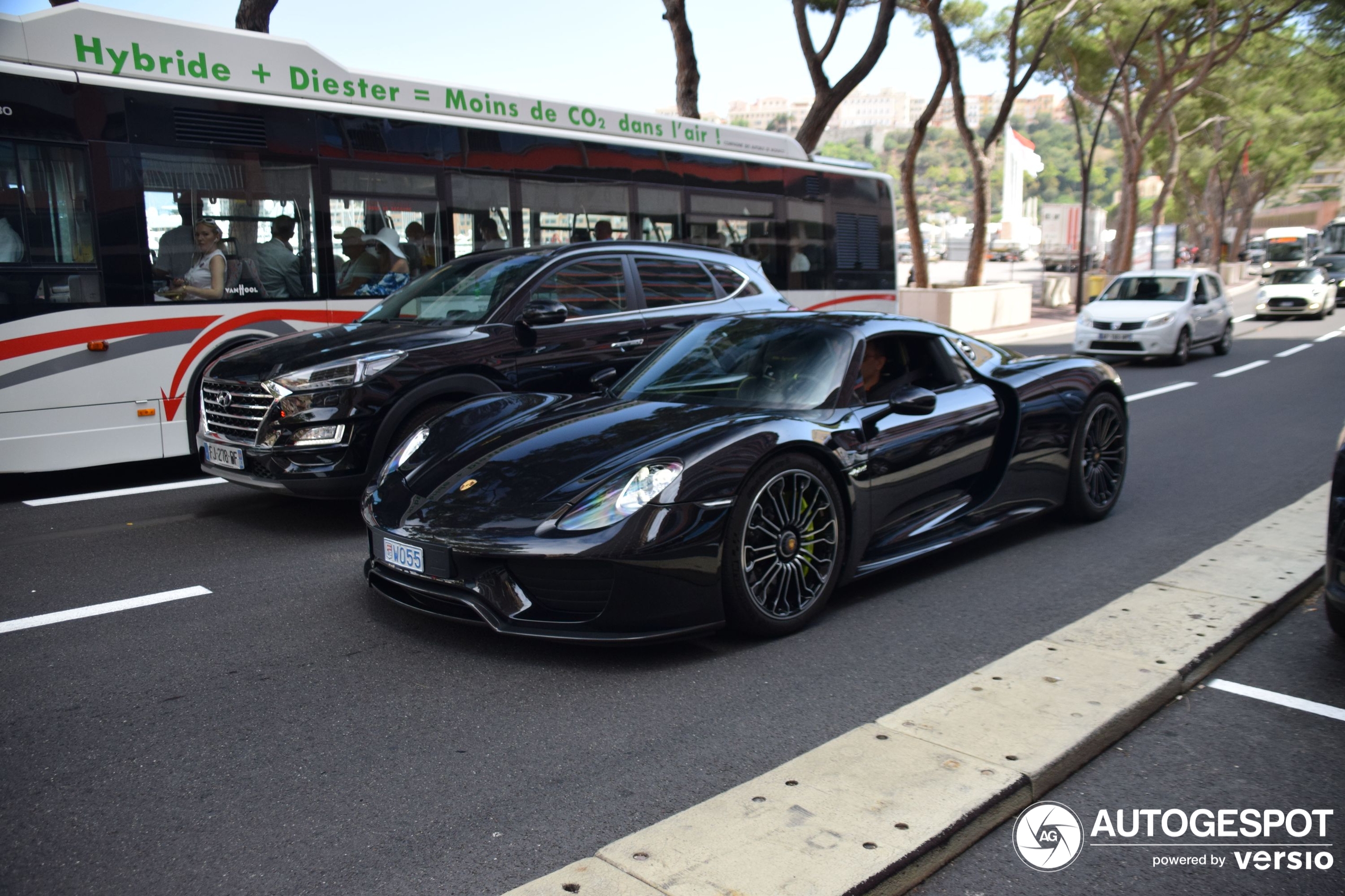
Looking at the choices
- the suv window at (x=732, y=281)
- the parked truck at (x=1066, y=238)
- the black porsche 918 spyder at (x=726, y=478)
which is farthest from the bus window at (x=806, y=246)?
the parked truck at (x=1066, y=238)

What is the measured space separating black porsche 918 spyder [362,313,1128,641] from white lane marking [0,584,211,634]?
3.73ft

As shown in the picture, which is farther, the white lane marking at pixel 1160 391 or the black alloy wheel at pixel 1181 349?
the black alloy wheel at pixel 1181 349

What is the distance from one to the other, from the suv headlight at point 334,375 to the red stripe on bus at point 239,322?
1.89 m

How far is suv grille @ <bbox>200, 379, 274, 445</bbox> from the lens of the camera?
612cm

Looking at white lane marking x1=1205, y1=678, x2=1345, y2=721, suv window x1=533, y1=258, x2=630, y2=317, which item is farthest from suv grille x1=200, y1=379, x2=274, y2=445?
white lane marking x1=1205, y1=678, x2=1345, y2=721

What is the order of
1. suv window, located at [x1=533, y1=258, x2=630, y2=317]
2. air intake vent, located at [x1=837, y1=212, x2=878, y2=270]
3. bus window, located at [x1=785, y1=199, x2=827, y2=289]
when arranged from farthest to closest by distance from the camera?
1. air intake vent, located at [x1=837, y1=212, x2=878, y2=270]
2. bus window, located at [x1=785, y1=199, x2=827, y2=289]
3. suv window, located at [x1=533, y1=258, x2=630, y2=317]

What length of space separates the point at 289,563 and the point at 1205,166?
7200 cm

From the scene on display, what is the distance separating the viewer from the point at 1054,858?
8.98 ft

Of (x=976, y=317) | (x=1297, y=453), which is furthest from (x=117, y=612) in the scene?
(x=976, y=317)

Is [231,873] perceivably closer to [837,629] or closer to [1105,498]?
[837,629]

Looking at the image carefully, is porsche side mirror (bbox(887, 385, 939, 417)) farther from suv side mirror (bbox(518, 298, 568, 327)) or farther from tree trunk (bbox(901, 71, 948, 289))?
tree trunk (bbox(901, 71, 948, 289))

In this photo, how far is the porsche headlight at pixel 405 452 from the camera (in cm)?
483

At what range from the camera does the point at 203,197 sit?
8.20 metres

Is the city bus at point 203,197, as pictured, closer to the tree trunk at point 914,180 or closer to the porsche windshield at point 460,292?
the porsche windshield at point 460,292
